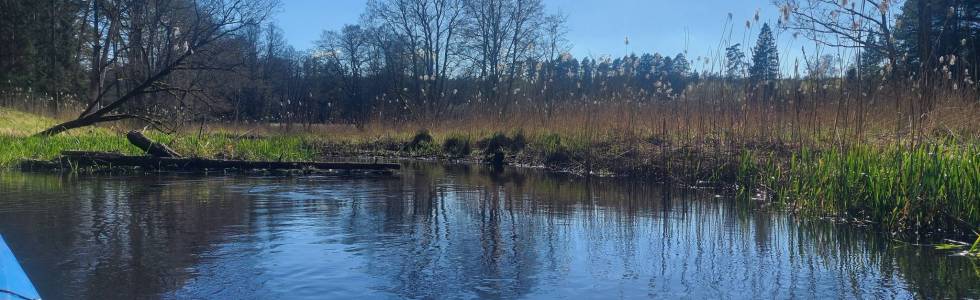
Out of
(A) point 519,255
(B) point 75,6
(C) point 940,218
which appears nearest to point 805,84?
(C) point 940,218

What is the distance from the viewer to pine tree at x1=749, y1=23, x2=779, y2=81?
8.97 meters

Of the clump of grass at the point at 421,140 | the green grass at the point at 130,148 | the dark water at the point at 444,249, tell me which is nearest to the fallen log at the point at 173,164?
the green grass at the point at 130,148

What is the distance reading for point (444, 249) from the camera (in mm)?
4918

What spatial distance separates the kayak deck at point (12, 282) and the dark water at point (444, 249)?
0.95 m

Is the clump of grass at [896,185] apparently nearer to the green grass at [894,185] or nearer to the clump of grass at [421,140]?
the green grass at [894,185]

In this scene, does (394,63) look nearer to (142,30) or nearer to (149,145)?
(142,30)

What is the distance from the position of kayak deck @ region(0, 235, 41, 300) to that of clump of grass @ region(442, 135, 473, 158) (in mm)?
13707

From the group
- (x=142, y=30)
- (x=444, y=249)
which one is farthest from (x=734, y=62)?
(x=142, y=30)

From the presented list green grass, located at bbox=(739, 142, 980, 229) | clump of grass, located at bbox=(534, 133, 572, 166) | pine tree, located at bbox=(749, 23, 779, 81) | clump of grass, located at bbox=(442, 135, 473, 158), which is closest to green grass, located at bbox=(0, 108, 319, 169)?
clump of grass, located at bbox=(442, 135, 473, 158)

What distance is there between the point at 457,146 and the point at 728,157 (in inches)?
339

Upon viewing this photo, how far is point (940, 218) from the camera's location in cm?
531

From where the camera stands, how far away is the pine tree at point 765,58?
8971 millimetres

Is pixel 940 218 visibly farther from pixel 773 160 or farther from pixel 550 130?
pixel 550 130

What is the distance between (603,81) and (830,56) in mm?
6623
